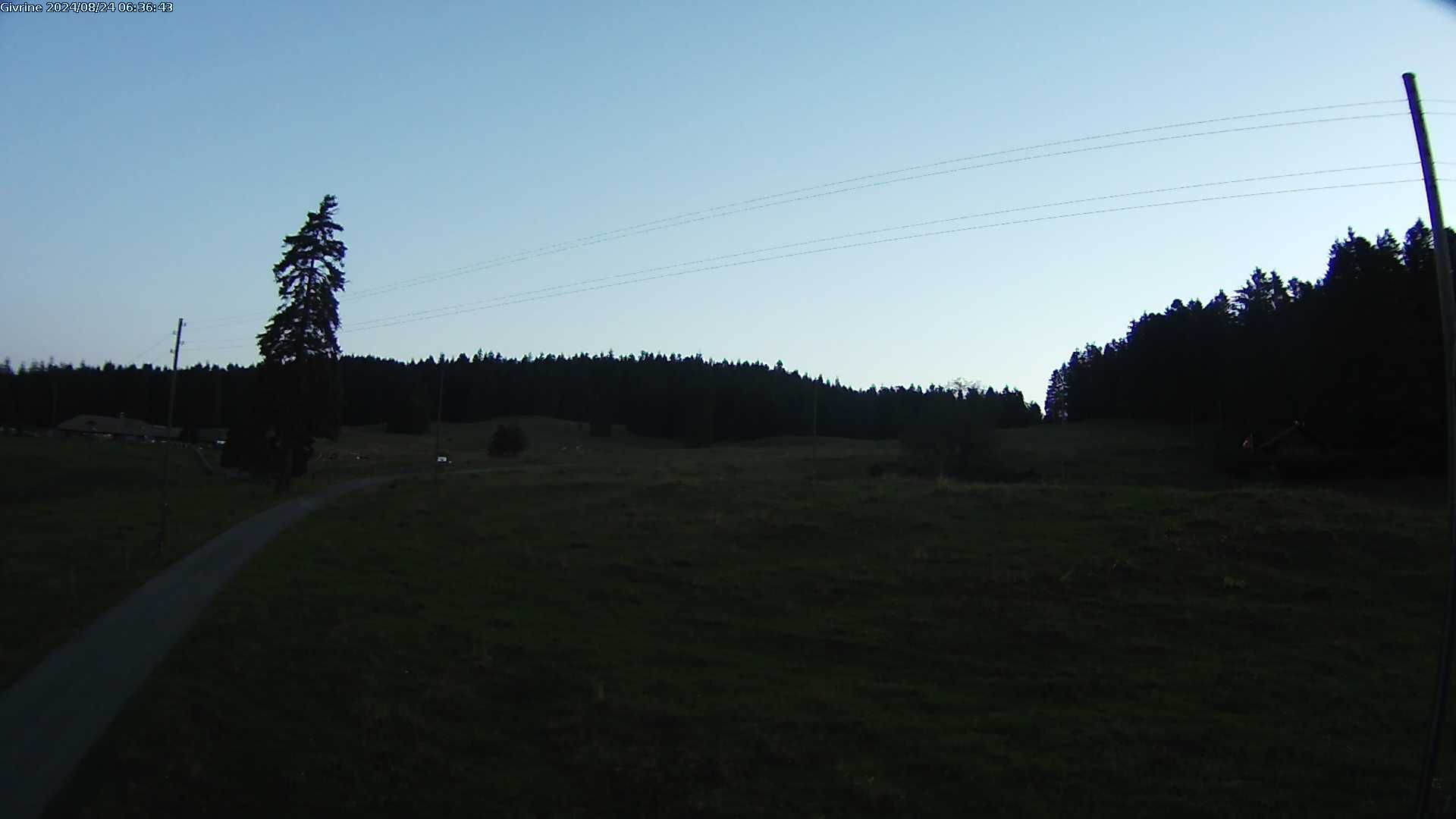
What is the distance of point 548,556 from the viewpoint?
95.2 ft

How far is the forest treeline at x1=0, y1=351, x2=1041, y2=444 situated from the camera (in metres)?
134

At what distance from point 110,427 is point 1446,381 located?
158 meters

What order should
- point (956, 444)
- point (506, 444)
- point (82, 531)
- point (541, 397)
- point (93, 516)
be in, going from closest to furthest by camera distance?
point (82, 531), point (93, 516), point (956, 444), point (506, 444), point (541, 397)

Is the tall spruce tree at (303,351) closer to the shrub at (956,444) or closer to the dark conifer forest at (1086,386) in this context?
the dark conifer forest at (1086,386)

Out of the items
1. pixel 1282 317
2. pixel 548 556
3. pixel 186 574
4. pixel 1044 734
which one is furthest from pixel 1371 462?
pixel 186 574

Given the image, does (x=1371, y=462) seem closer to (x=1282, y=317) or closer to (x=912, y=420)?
(x=1282, y=317)

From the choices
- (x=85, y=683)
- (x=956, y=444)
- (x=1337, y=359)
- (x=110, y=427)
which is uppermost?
(x=1337, y=359)

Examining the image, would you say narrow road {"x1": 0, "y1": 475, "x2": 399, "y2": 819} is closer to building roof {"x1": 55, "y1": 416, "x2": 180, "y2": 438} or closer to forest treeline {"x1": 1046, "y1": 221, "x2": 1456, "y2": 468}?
→ forest treeline {"x1": 1046, "y1": 221, "x2": 1456, "y2": 468}

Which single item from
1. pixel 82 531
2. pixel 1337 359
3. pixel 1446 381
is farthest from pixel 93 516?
pixel 1337 359

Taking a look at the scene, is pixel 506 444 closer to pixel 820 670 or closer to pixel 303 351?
pixel 303 351

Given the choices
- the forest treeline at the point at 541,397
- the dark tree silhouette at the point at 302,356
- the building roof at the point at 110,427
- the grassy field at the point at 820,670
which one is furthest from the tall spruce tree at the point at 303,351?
the building roof at the point at 110,427

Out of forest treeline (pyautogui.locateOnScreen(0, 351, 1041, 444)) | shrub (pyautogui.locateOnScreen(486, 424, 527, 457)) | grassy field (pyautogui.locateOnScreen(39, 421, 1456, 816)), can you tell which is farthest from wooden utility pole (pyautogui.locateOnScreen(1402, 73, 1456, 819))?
forest treeline (pyautogui.locateOnScreen(0, 351, 1041, 444))

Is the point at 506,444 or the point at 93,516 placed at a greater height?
the point at 506,444

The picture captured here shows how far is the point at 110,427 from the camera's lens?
452 ft
